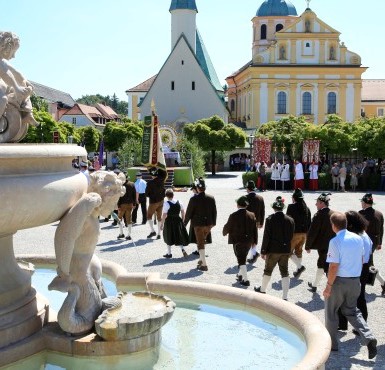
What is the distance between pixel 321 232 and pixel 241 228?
122cm

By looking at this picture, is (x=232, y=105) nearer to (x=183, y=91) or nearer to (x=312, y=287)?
(x=183, y=91)

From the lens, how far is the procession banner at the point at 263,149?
35719 millimetres

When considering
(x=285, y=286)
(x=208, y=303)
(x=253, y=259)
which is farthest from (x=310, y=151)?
(x=208, y=303)

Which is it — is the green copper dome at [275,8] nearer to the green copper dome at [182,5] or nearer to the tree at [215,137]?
the green copper dome at [182,5]

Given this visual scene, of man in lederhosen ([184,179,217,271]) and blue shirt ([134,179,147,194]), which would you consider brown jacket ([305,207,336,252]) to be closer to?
man in lederhosen ([184,179,217,271])

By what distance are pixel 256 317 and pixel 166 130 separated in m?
33.9

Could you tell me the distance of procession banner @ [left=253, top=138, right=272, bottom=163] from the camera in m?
35.7

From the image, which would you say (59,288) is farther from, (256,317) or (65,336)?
(256,317)

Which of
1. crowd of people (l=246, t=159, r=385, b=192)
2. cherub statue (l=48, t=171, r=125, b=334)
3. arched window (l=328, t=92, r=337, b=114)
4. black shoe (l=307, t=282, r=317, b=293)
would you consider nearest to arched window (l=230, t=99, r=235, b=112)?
arched window (l=328, t=92, r=337, b=114)

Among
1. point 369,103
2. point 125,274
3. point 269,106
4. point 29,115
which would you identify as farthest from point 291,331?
point 369,103

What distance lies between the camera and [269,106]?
211ft

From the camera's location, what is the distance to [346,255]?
250 inches

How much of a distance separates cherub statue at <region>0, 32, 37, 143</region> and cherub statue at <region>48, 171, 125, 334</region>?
826 mm

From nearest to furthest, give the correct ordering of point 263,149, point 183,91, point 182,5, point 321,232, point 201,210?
point 321,232 → point 201,210 → point 263,149 → point 183,91 → point 182,5
